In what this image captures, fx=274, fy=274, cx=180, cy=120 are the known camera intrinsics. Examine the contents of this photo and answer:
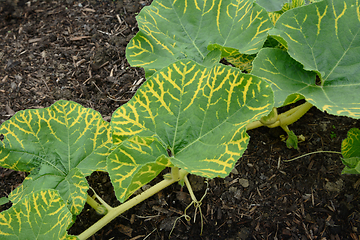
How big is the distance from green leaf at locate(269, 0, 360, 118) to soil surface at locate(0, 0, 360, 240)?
21.2 inches

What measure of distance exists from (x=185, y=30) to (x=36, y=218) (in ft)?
4.03

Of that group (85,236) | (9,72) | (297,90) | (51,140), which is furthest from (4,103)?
(297,90)

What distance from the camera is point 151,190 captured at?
1589mm

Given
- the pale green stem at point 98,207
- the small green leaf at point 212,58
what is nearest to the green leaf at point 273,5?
the small green leaf at point 212,58

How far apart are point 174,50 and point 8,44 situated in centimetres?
168

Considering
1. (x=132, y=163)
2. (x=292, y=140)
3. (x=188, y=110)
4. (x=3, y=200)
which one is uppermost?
(x=188, y=110)

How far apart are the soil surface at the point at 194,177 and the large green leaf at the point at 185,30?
22.3 inches

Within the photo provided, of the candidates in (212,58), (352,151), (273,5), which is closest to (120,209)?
(212,58)

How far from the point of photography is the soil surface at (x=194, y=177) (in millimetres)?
1641

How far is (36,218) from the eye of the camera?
1.18 m

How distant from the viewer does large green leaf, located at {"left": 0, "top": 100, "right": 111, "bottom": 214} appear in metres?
1.40

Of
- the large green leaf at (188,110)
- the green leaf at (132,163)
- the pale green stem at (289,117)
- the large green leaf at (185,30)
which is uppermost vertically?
the large green leaf at (185,30)

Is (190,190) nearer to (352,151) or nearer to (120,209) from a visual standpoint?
(120,209)

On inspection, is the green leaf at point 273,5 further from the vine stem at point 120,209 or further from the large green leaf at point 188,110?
the vine stem at point 120,209
